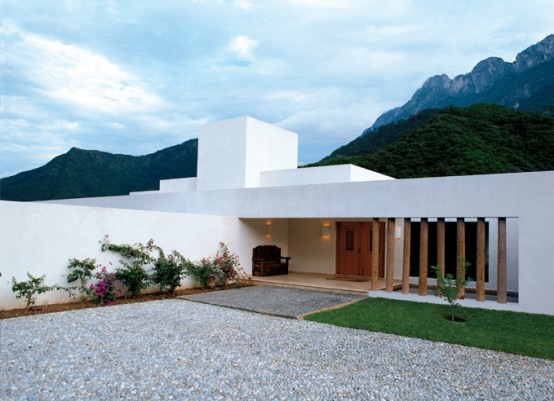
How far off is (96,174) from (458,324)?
37776 millimetres

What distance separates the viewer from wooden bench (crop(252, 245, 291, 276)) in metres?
13.7

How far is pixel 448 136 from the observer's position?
2752 centimetres

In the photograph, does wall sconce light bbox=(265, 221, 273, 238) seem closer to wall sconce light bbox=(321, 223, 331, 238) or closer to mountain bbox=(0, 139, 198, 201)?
wall sconce light bbox=(321, 223, 331, 238)

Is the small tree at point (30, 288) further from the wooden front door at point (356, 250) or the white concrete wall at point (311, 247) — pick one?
the wooden front door at point (356, 250)

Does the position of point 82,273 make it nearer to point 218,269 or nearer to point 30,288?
point 30,288

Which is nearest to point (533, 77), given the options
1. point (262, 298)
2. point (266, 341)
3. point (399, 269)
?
point (399, 269)

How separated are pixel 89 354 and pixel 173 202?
35.1 ft

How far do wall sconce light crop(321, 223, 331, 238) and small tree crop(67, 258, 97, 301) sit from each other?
882cm

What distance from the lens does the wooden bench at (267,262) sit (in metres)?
13.7

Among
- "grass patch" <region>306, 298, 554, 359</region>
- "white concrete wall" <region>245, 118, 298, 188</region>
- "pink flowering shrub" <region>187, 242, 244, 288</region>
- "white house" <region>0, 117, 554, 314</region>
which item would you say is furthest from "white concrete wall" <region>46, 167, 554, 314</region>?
"white concrete wall" <region>245, 118, 298, 188</region>

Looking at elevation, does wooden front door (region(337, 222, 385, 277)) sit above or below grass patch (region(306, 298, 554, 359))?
above

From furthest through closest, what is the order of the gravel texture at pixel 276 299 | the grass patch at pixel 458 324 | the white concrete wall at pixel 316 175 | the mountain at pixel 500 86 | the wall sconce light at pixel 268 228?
the mountain at pixel 500 86, the wall sconce light at pixel 268 228, the white concrete wall at pixel 316 175, the gravel texture at pixel 276 299, the grass patch at pixel 458 324

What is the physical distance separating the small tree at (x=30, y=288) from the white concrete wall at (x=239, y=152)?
884 cm

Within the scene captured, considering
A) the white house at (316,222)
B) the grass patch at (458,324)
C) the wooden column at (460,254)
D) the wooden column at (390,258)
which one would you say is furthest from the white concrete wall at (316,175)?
the grass patch at (458,324)
